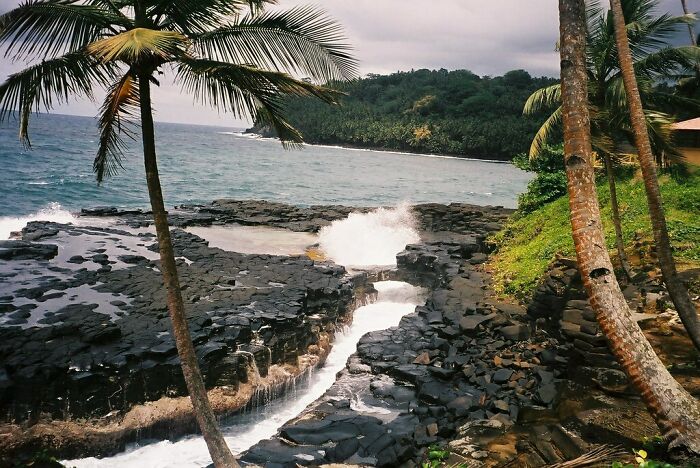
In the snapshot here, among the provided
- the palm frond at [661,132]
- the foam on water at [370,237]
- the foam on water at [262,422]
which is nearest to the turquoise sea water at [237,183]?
the foam on water at [370,237]

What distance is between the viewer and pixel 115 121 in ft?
17.8

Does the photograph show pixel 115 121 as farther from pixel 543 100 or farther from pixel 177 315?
pixel 543 100

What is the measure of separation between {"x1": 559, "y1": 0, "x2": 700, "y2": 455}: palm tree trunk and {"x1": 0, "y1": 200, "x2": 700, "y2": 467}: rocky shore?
43.9 inches

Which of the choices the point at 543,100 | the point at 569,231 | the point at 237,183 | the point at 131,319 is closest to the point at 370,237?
the point at 569,231

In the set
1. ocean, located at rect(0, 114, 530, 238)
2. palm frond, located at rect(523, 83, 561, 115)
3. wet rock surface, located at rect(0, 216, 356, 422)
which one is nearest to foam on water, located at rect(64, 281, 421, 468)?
wet rock surface, located at rect(0, 216, 356, 422)

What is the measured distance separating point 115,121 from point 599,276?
20.4ft

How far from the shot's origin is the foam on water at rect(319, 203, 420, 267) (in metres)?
21.1

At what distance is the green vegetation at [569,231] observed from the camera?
1097 cm

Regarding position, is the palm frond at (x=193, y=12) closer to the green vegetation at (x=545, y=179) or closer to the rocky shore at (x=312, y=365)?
the rocky shore at (x=312, y=365)

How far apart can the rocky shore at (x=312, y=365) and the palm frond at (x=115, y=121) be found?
16.4ft

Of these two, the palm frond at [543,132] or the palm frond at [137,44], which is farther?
the palm frond at [543,132]

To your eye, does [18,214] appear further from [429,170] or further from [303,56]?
[429,170]

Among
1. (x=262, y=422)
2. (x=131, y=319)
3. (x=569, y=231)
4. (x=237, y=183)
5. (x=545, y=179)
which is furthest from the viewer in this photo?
(x=237, y=183)

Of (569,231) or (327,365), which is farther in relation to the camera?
(569,231)
